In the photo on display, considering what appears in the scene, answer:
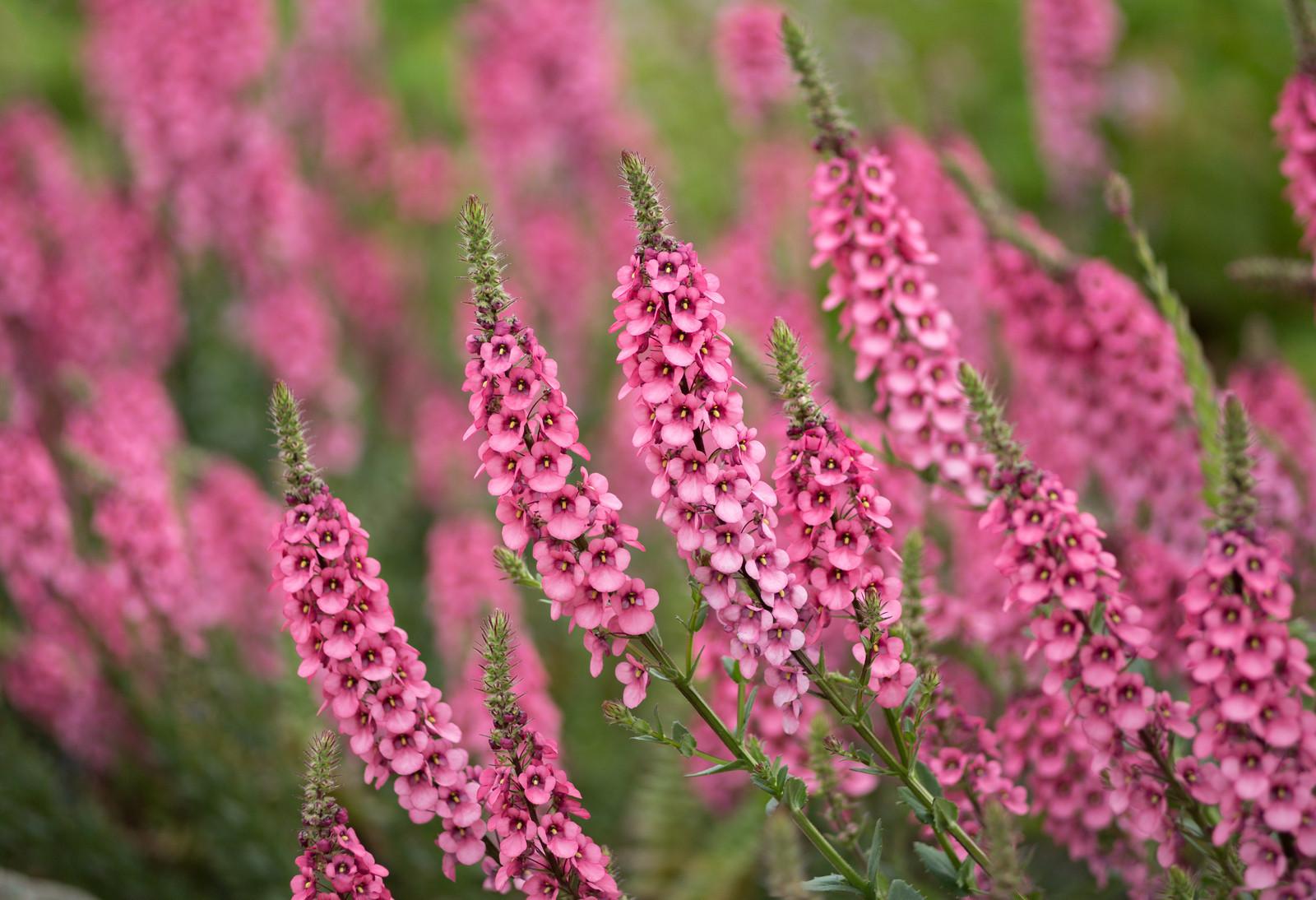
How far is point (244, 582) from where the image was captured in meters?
5.53

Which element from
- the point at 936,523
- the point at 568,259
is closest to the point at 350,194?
the point at 568,259

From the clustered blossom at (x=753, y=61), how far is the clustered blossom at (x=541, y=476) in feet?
16.7

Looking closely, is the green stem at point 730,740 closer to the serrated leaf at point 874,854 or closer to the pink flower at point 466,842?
the serrated leaf at point 874,854

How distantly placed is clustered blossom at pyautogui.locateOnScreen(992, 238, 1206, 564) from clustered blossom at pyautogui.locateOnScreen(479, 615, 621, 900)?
→ 1936 millimetres

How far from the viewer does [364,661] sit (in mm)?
2277

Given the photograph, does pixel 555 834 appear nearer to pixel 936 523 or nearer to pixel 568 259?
pixel 936 523

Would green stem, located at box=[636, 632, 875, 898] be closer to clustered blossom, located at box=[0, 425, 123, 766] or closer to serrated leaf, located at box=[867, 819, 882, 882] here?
serrated leaf, located at box=[867, 819, 882, 882]

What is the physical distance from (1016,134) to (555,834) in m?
9.67

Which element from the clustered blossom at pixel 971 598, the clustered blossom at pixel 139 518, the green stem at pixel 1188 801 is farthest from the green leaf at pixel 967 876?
the clustered blossom at pixel 139 518

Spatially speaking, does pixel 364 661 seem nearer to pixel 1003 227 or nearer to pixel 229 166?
pixel 1003 227

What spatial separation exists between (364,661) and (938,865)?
1.22 meters

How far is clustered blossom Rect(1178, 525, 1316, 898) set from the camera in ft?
6.94

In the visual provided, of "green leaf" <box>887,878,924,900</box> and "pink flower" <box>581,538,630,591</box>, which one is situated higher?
"pink flower" <box>581,538,630,591</box>

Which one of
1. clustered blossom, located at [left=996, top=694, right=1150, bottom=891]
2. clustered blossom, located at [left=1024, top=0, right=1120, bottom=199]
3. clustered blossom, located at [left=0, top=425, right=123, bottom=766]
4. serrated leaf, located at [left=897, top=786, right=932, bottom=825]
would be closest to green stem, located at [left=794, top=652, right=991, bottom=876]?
serrated leaf, located at [left=897, top=786, right=932, bottom=825]
